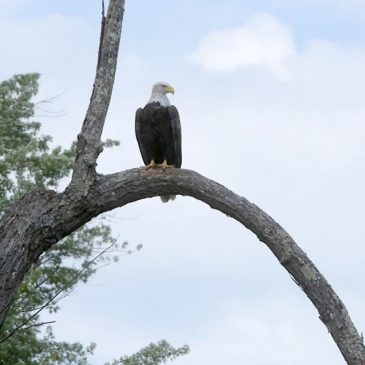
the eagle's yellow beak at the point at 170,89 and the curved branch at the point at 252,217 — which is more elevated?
the eagle's yellow beak at the point at 170,89

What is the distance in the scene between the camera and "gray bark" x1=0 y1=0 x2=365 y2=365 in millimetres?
6340

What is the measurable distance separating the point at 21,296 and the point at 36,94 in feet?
11.1

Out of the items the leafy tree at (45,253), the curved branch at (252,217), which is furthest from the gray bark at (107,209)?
the leafy tree at (45,253)

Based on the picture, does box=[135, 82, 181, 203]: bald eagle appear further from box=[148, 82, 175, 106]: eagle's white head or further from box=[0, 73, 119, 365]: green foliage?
box=[0, 73, 119, 365]: green foliage

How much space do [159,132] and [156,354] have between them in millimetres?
8789

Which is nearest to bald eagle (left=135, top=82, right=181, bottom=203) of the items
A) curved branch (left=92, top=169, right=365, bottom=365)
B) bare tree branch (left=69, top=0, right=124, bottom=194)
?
bare tree branch (left=69, top=0, right=124, bottom=194)

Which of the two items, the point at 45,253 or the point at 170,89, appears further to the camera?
the point at 45,253

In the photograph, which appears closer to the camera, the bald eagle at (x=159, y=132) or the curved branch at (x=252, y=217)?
the curved branch at (x=252, y=217)

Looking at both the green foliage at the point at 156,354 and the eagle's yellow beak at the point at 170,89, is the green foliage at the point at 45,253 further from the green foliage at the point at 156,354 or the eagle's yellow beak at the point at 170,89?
the eagle's yellow beak at the point at 170,89

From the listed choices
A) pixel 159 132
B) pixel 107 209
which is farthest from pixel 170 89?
pixel 107 209

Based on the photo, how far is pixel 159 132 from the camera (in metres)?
9.16

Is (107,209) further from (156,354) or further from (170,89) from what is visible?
(156,354)

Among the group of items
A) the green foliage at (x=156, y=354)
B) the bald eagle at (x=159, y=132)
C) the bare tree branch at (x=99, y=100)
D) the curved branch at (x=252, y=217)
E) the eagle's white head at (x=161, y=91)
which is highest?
the green foliage at (x=156, y=354)

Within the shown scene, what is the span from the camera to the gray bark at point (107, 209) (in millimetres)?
6340
